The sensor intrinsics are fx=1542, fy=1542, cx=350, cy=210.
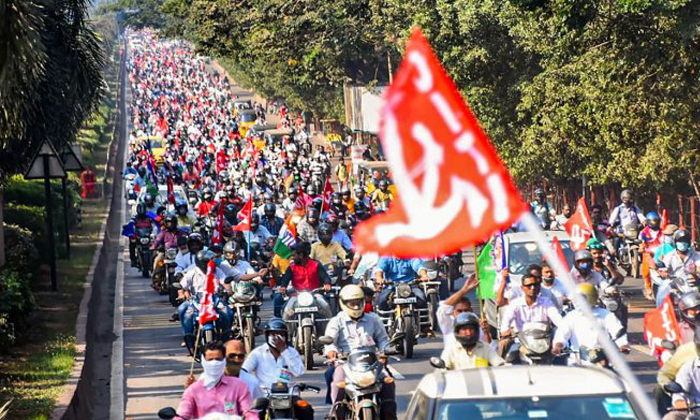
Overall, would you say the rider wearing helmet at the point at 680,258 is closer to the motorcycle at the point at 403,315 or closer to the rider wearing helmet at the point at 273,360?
the motorcycle at the point at 403,315

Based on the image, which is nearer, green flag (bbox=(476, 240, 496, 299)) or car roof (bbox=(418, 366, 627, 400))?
car roof (bbox=(418, 366, 627, 400))

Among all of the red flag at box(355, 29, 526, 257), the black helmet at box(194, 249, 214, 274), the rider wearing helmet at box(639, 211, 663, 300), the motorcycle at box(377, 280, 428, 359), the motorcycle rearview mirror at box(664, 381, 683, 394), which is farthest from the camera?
the rider wearing helmet at box(639, 211, 663, 300)

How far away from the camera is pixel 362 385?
476 inches

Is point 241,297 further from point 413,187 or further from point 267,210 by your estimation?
point 413,187

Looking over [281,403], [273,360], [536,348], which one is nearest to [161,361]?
[273,360]

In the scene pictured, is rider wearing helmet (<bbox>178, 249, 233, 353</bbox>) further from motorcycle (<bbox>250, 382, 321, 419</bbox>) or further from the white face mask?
the white face mask

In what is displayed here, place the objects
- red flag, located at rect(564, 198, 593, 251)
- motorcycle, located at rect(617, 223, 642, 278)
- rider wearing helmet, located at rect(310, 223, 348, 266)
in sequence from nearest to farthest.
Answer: red flag, located at rect(564, 198, 593, 251), rider wearing helmet, located at rect(310, 223, 348, 266), motorcycle, located at rect(617, 223, 642, 278)

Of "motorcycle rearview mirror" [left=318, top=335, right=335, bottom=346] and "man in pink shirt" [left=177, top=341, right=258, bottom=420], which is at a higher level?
"motorcycle rearview mirror" [left=318, top=335, right=335, bottom=346]

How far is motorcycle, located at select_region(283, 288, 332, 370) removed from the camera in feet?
59.6

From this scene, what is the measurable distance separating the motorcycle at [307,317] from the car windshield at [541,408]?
9.92 metres

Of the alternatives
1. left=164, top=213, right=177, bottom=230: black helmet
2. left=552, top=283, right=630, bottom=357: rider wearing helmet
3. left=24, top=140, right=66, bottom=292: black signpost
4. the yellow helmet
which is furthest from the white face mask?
left=164, top=213, right=177, bottom=230: black helmet

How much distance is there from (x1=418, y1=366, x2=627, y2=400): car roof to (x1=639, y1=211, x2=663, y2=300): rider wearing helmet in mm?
13849

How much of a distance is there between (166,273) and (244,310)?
8.49 metres

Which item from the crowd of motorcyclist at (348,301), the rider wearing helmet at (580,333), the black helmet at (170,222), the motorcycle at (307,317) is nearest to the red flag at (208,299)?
the crowd of motorcyclist at (348,301)
